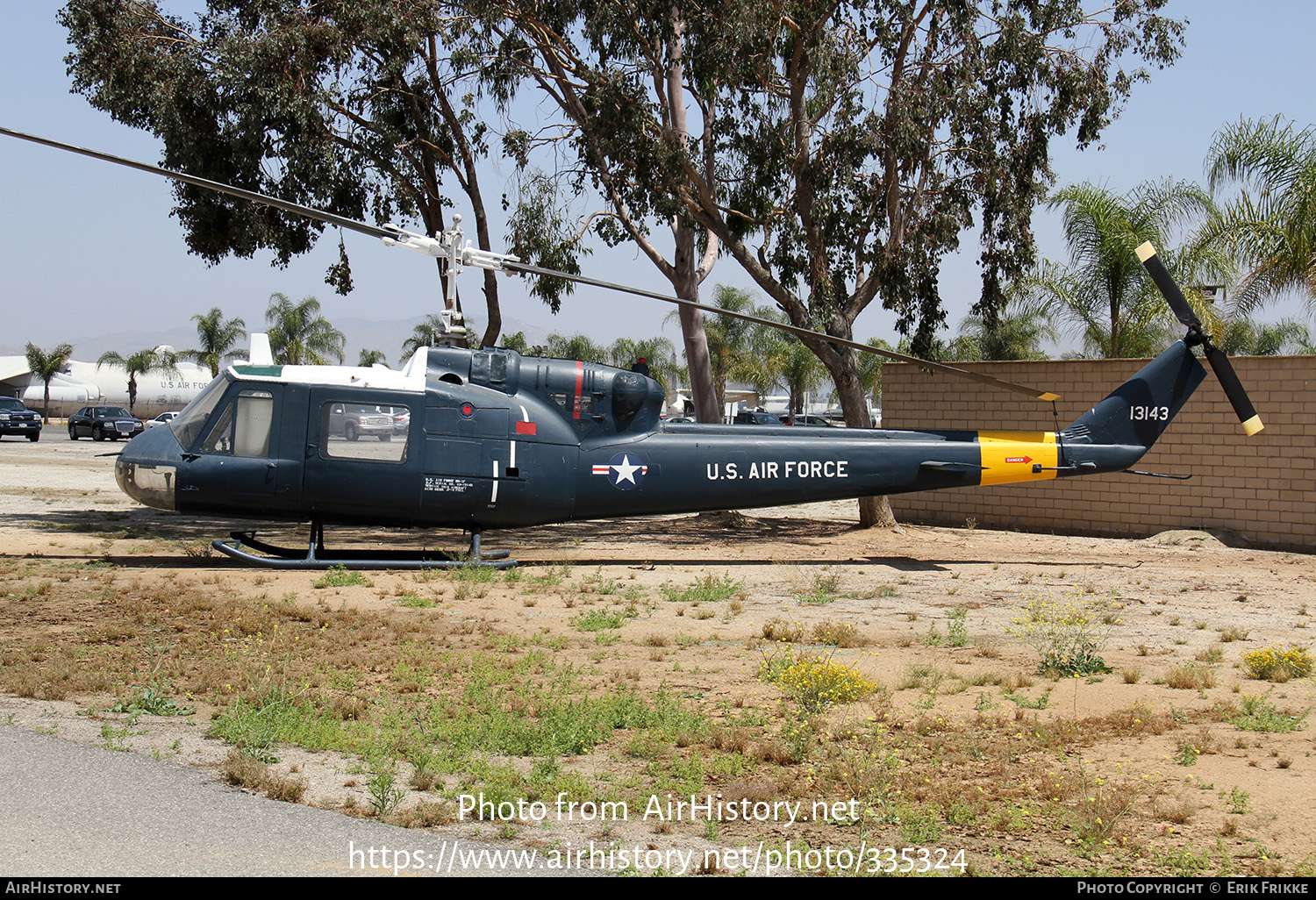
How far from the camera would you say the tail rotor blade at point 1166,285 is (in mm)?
12789

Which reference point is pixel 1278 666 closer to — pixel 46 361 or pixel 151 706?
pixel 151 706

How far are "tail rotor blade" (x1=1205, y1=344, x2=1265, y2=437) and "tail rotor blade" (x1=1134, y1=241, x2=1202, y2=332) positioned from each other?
52cm

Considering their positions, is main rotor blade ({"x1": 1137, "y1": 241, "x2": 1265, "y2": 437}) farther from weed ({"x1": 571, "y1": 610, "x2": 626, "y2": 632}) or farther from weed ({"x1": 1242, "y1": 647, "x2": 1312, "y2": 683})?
weed ({"x1": 571, "y1": 610, "x2": 626, "y2": 632})

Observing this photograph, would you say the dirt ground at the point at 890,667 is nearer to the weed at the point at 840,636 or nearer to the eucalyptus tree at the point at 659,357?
the weed at the point at 840,636

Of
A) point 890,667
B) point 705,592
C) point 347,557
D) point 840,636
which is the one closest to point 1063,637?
point 890,667

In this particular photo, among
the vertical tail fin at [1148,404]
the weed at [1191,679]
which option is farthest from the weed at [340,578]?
the vertical tail fin at [1148,404]

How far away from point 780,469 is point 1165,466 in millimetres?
7839

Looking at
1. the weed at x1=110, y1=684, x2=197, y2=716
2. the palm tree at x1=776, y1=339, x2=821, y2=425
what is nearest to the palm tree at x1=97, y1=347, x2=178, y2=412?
the palm tree at x1=776, y1=339, x2=821, y2=425

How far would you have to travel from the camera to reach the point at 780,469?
13250mm

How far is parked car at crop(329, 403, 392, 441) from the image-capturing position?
11914 millimetres

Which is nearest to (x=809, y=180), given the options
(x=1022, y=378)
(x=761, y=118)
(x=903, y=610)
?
(x=761, y=118)

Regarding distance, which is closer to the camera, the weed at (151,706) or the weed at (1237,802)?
the weed at (1237,802)

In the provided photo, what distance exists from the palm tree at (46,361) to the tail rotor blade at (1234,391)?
84.3 meters

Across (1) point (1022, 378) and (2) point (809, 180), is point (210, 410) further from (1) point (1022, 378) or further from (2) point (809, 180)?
(1) point (1022, 378)
